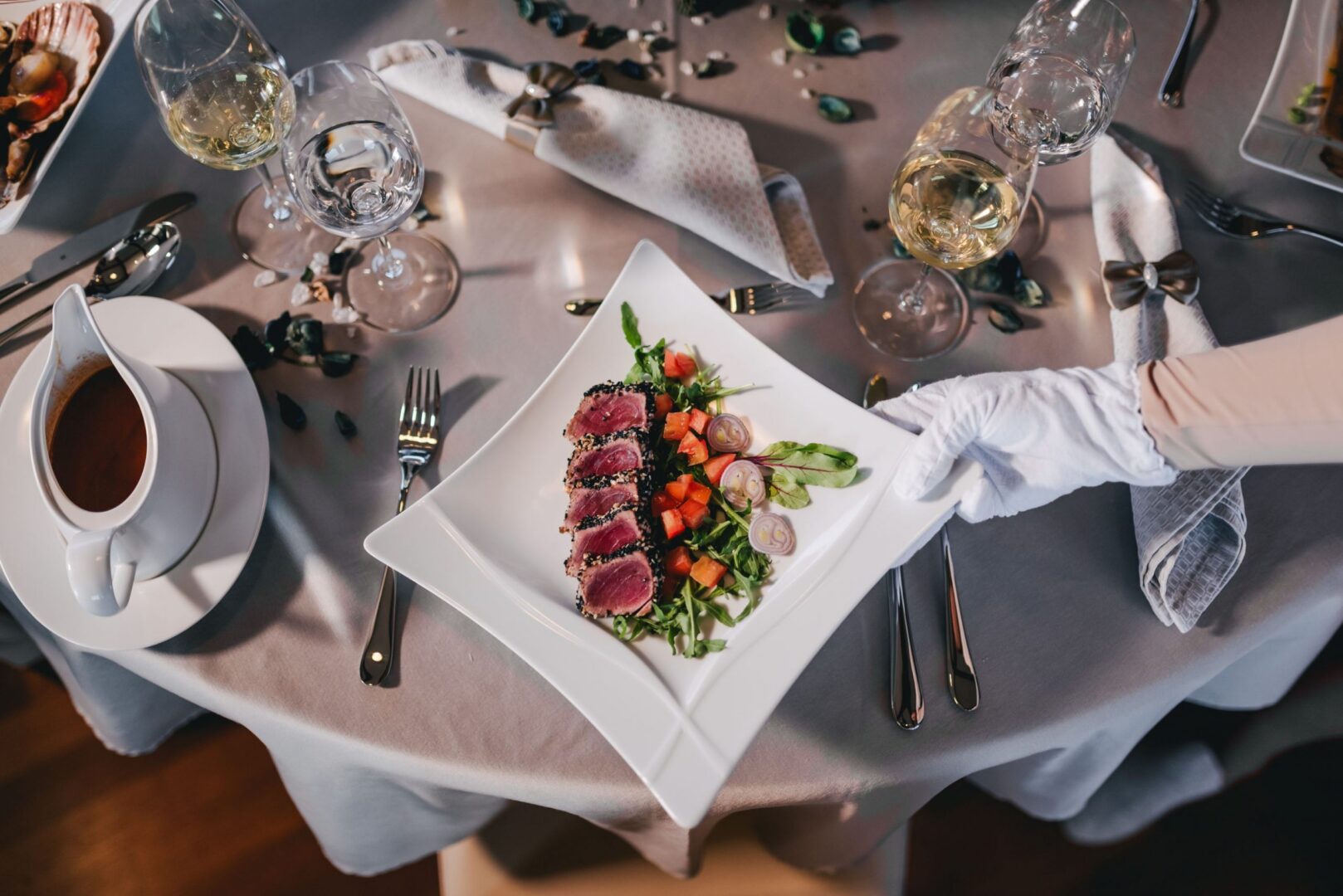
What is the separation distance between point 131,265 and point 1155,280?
1468 mm

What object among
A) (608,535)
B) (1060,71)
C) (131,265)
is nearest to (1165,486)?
(1060,71)

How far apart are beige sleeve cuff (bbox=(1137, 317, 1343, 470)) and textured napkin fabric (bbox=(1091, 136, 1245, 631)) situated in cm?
6

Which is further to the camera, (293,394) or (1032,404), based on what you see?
(293,394)

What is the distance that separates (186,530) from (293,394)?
24 centimetres

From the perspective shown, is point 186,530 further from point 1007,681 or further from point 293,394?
point 1007,681

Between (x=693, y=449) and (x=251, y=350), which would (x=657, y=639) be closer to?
(x=693, y=449)

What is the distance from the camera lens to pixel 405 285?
1.26m

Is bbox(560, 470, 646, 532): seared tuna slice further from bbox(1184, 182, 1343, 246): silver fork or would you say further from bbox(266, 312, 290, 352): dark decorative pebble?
bbox(1184, 182, 1343, 246): silver fork

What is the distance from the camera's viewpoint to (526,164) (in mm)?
1331

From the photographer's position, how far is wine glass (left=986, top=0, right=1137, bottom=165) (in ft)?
4.00

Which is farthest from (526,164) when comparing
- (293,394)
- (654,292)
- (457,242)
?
(293,394)

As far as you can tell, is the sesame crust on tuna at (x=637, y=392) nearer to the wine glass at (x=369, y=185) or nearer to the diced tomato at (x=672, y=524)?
the diced tomato at (x=672, y=524)

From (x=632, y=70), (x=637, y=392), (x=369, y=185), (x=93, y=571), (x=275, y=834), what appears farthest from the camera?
(x=275, y=834)

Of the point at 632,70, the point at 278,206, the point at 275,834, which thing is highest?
the point at 632,70
